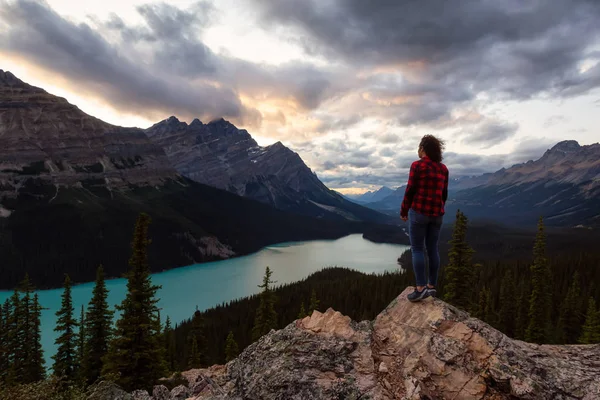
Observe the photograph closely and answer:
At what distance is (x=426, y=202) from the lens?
8562 millimetres

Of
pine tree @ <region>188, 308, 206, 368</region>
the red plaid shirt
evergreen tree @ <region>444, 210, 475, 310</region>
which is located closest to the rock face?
the red plaid shirt

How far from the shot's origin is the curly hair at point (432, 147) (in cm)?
882

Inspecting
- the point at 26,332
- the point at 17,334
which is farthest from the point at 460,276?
the point at 17,334

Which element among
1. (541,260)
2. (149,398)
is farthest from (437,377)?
(541,260)

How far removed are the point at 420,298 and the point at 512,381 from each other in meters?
3.16

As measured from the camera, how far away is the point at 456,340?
302 inches

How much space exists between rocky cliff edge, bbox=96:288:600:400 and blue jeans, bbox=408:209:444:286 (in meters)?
0.90

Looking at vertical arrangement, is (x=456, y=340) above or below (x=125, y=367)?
above

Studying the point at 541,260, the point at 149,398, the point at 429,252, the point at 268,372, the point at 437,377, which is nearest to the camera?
the point at 437,377

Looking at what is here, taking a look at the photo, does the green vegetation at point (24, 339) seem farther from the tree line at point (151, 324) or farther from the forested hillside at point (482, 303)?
the forested hillside at point (482, 303)

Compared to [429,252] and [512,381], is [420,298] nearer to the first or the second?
[429,252]

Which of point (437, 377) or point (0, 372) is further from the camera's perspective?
point (0, 372)

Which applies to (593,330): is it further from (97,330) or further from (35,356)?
(35,356)

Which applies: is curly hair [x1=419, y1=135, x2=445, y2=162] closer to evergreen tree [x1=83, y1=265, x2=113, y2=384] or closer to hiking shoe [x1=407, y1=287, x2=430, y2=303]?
hiking shoe [x1=407, y1=287, x2=430, y2=303]
